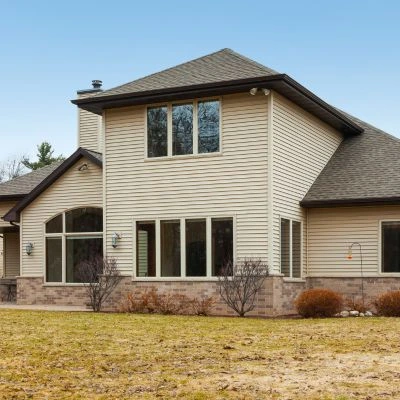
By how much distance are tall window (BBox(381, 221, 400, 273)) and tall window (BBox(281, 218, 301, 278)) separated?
2.14 meters

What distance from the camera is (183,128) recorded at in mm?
19266

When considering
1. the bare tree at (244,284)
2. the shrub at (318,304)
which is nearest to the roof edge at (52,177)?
the bare tree at (244,284)

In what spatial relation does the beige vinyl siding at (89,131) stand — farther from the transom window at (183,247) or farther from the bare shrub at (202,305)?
the bare shrub at (202,305)

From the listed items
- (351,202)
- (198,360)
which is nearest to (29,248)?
(351,202)

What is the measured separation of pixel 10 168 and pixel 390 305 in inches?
2403

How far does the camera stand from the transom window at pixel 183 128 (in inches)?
745

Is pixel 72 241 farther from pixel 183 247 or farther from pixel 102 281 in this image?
pixel 183 247

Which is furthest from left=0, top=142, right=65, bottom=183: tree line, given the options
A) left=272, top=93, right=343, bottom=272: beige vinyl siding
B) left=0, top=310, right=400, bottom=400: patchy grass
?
left=0, top=310, right=400, bottom=400: patchy grass

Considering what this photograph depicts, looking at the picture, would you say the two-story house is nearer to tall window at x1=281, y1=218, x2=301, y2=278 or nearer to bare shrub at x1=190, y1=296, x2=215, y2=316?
tall window at x1=281, y1=218, x2=301, y2=278

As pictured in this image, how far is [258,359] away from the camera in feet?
32.9

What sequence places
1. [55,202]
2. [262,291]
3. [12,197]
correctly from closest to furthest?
[262,291]
[55,202]
[12,197]

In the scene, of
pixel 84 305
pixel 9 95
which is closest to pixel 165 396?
pixel 84 305

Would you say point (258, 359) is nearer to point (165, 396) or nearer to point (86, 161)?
point (165, 396)

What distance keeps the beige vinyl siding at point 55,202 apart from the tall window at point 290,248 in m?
5.40
